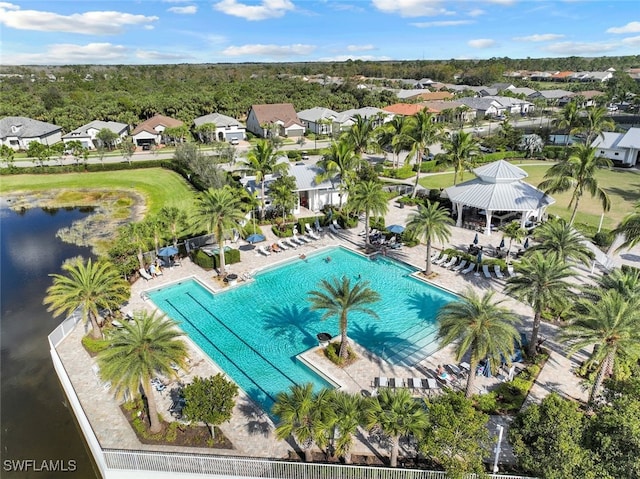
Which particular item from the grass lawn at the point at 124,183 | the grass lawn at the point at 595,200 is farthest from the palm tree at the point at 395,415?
the grass lawn at the point at 124,183

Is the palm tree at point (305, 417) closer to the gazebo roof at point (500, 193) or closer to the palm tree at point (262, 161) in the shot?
the gazebo roof at point (500, 193)

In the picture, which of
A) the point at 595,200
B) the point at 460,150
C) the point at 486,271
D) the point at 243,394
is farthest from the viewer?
the point at 595,200

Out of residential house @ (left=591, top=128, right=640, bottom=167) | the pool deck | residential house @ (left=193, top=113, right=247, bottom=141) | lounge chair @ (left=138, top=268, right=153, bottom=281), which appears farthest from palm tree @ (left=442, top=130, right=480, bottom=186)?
residential house @ (left=193, top=113, right=247, bottom=141)

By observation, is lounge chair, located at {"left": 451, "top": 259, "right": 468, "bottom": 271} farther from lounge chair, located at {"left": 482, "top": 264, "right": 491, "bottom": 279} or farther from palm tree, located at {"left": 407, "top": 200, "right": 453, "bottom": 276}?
palm tree, located at {"left": 407, "top": 200, "right": 453, "bottom": 276}

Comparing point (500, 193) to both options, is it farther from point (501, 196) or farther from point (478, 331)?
point (478, 331)

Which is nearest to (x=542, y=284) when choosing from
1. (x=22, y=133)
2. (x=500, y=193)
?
(x=500, y=193)

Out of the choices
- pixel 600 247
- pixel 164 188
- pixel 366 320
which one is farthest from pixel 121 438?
pixel 164 188
